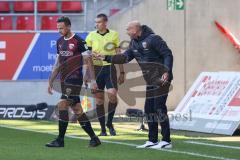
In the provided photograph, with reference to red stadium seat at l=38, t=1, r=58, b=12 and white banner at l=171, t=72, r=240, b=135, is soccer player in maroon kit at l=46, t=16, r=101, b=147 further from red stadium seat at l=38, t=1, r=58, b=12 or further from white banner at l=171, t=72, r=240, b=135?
red stadium seat at l=38, t=1, r=58, b=12

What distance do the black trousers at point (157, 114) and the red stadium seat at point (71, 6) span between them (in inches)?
449

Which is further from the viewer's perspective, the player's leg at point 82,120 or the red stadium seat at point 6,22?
the red stadium seat at point 6,22

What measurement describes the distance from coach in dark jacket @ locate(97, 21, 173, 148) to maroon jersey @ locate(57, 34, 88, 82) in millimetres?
791

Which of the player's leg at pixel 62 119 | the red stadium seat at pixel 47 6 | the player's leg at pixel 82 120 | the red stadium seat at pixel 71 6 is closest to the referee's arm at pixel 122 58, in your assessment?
the player's leg at pixel 82 120

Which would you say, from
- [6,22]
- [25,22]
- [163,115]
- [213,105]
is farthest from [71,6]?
[163,115]

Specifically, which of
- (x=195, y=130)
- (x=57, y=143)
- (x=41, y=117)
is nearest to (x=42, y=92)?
(x=41, y=117)

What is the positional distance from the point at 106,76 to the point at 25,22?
8392 millimetres

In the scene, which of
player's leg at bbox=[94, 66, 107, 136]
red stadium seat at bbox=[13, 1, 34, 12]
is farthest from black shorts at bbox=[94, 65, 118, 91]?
red stadium seat at bbox=[13, 1, 34, 12]

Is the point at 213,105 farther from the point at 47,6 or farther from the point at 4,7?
the point at 4,7

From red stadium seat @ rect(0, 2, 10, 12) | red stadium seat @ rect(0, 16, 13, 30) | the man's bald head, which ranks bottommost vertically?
red stadium seat @ rect(0, 16, 13, 30)

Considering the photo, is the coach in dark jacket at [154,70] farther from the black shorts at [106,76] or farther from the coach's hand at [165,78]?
the black shorts at [106,76]

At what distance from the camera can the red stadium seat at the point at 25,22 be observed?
2208 centimetres

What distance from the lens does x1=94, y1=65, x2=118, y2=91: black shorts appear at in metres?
14.2

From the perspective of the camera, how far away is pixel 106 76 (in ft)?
46.8
